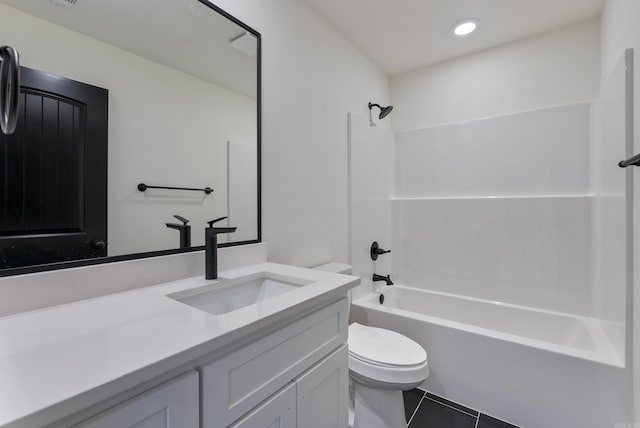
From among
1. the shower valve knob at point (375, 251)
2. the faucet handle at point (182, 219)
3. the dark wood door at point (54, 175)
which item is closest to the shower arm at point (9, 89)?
the dark wood door at point (54, 175)

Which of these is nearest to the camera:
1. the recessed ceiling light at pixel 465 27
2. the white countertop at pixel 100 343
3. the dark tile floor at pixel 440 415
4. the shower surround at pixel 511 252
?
the white countertop at pixel 100 343

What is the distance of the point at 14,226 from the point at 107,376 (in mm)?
629

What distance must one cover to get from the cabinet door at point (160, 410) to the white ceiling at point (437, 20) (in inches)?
81.4

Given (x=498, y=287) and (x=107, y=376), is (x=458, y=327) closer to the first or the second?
(x=498, y=287)

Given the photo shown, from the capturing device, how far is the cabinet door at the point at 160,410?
0.50m

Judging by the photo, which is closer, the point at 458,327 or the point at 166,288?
the point at 166,288

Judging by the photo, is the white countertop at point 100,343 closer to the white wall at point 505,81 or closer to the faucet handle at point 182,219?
the faucet handle at point 182,219

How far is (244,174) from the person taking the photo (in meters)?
1.41

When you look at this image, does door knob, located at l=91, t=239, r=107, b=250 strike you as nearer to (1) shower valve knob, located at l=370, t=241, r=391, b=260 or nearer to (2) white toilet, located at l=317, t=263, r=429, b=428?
(2) white toilet, located at l=317, t=263, r=429, b=428

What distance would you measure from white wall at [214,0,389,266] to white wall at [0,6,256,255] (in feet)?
0.96

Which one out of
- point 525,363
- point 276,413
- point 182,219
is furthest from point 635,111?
point 182,219

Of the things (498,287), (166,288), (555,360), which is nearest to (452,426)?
(555,360)

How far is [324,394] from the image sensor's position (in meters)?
1.01

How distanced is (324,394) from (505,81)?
2574mm
